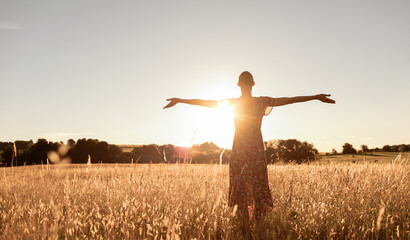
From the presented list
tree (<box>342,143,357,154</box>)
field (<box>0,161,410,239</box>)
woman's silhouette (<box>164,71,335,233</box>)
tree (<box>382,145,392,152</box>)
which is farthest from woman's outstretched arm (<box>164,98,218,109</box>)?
tree (<box>382,145,392,152</box>)

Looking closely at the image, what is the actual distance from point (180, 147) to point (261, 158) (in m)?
1.45

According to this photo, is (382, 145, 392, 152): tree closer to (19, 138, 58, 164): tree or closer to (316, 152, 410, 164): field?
(316, 152, 410, 164): field

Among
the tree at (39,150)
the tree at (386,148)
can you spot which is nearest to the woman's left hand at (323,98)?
the tree at (39,150)

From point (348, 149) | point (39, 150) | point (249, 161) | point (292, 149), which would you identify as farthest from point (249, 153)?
point (348, 149)

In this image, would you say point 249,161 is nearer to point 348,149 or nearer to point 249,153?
point 249,153

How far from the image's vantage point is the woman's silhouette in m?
4.14

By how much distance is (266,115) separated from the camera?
15.0 feet

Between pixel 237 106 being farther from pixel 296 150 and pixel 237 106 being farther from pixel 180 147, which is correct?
pixel 296 150

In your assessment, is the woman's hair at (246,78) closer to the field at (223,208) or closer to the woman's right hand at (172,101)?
the woman's right hand at (172,101)

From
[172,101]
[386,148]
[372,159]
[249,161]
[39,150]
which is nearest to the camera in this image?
[249,161]

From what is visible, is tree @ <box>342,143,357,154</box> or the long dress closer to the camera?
the long dress

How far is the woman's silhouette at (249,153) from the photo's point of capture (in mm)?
4137

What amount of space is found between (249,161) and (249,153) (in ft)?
0.41

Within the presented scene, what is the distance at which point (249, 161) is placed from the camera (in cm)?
421
